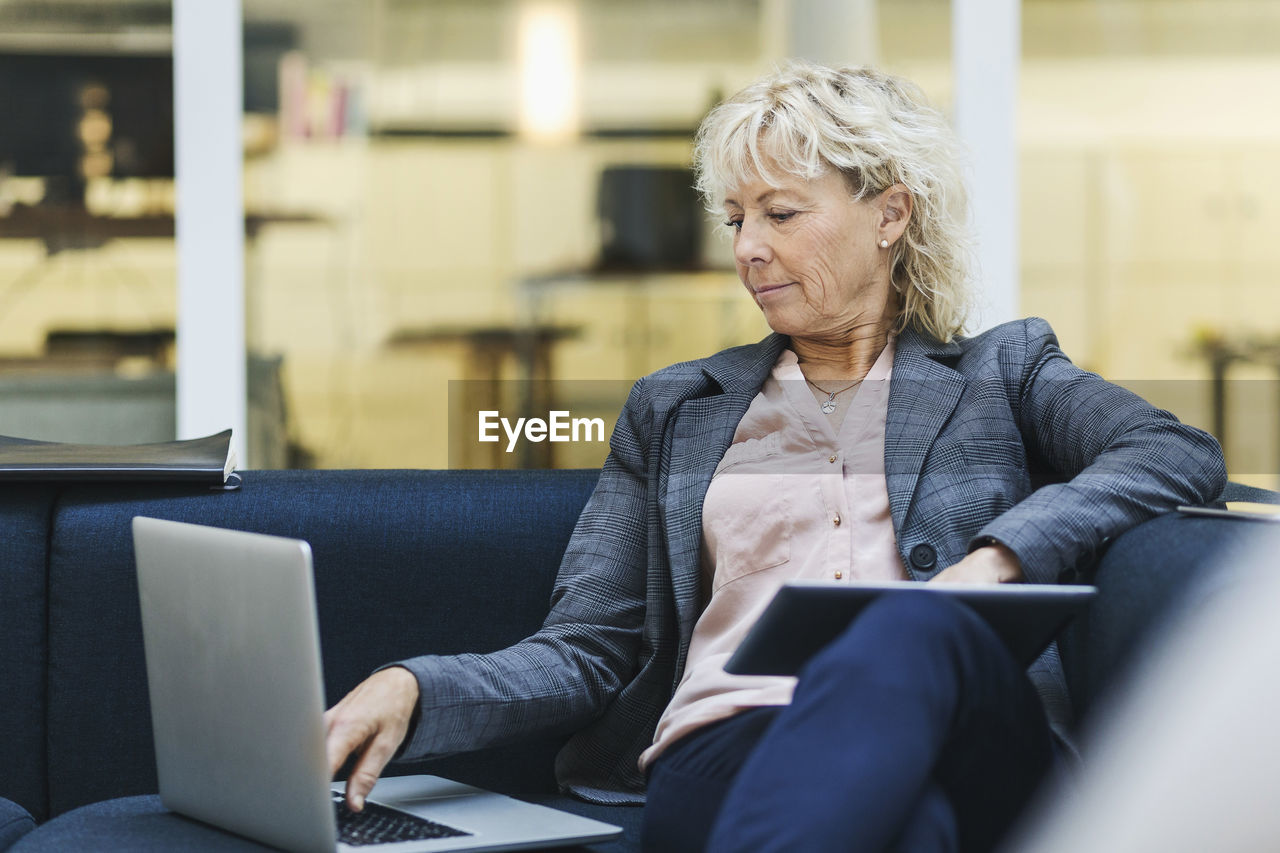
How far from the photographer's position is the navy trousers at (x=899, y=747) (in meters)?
0.92

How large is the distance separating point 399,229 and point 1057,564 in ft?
8.29

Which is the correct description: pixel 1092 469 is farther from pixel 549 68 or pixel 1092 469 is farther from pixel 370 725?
pixel 549 68

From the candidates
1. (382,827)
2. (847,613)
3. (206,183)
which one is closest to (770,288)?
(847,613)

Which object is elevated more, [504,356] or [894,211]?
[894,211]

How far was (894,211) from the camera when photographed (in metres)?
1.59

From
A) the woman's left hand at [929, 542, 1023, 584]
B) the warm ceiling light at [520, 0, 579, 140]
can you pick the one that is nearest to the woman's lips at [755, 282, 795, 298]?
the woman's left hand at [929, 542, 1023, 584]

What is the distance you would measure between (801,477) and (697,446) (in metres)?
0.15

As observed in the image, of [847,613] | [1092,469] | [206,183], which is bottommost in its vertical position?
[847,613]

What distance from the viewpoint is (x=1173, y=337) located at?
3.72 m

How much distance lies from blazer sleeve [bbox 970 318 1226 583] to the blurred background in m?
1.80

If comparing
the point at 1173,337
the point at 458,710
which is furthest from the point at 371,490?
the point at 1173,337

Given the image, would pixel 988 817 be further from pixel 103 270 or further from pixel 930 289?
pixel 103 270

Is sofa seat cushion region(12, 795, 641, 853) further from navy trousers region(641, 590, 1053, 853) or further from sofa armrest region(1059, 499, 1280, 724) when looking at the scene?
sofa armrest region(1059, 499, 1280, 724)

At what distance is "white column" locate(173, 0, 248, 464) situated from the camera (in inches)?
109
